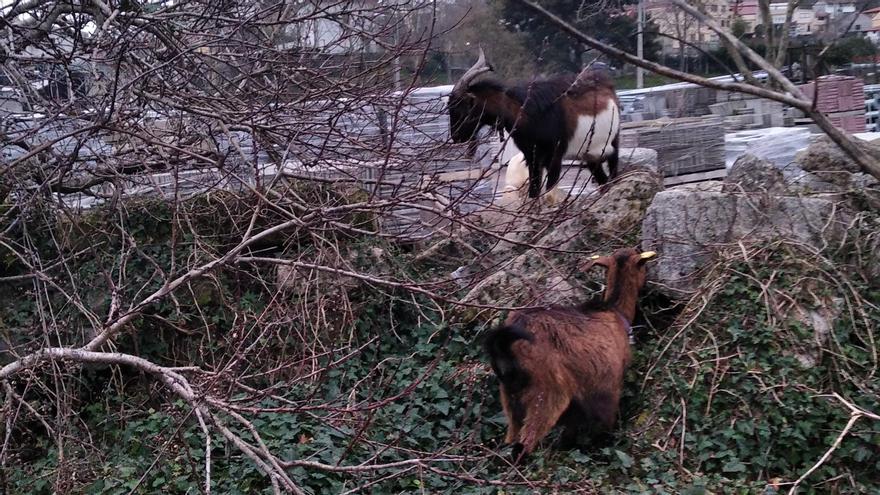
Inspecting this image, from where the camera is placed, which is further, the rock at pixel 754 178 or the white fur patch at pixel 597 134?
the white fur patch at pixel 597 134

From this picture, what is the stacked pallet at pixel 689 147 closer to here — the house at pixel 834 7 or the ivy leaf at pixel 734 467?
the ivy leaf at pixel 734 467

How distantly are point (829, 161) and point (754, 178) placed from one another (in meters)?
0.65

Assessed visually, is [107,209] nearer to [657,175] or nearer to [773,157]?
[657,175]

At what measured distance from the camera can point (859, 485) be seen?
16.6ft

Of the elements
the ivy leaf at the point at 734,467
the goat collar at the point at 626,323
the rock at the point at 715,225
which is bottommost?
the ivy leaf at the point at 734,467

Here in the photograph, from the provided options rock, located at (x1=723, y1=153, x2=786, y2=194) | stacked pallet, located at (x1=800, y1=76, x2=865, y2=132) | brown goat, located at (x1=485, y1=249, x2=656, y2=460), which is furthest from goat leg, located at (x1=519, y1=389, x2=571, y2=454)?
stacked pallet, located at (x1=800, y1=76, x2=865, y2=132)

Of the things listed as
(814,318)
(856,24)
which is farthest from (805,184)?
(856,24)

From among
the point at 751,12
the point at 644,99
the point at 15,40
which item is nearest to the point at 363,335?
the point at 15,40

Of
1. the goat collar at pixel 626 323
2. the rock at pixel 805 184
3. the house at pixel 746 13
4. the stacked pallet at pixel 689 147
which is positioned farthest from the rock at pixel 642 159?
the goat collar at pixel 626 323

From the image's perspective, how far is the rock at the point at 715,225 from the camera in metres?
6.43

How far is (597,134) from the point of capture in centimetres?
845

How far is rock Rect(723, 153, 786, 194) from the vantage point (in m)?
6.70

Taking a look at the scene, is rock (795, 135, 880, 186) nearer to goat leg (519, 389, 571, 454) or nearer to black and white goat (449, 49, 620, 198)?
black and white goat (449, 49, 620, 198)

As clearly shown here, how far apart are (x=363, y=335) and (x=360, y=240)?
3.14 feet
